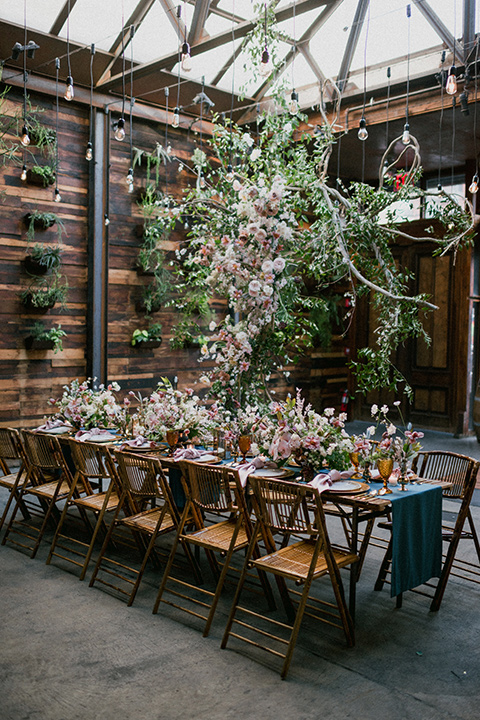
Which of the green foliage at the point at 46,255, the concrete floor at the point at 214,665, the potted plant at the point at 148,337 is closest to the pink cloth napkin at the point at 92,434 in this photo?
the concrete floor at the point at 214,665

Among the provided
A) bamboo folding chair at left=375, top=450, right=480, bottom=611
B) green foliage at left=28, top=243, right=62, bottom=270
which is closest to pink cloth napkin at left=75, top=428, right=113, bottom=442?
bamboo folding chair at left=375, top=450, right=480, bottom=611

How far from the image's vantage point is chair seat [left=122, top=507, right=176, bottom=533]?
3.97 metres

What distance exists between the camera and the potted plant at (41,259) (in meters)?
7.39

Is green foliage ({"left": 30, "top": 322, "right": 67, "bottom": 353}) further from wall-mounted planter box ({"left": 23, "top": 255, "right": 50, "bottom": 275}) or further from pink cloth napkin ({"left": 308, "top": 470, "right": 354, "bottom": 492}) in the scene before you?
pink cloth napkin ({"left": 308, "top": 470, "right": 354, "bottom": 492})

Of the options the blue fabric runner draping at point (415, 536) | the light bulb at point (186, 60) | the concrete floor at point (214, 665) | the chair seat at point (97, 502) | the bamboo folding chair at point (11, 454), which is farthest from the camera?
the bamboo folding chair at point (11, 454)

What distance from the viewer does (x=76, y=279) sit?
802 centimetres

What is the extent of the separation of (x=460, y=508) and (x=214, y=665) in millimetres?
2043

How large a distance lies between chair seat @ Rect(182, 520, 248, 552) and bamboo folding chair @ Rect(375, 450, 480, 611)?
2.86 feet

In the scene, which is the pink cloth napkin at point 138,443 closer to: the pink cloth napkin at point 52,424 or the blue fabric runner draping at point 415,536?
the pink cloth napkin at point 52,424

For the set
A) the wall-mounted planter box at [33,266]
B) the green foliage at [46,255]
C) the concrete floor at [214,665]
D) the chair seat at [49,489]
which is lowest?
the concrete floor at [214,665]

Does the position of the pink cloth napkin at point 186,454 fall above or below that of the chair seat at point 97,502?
above

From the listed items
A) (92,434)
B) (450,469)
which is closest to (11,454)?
(92,434)

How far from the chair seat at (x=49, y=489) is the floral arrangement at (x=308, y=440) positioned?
167cm

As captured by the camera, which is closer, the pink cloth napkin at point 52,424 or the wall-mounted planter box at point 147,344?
the pink cloth napkin at point 52,424
